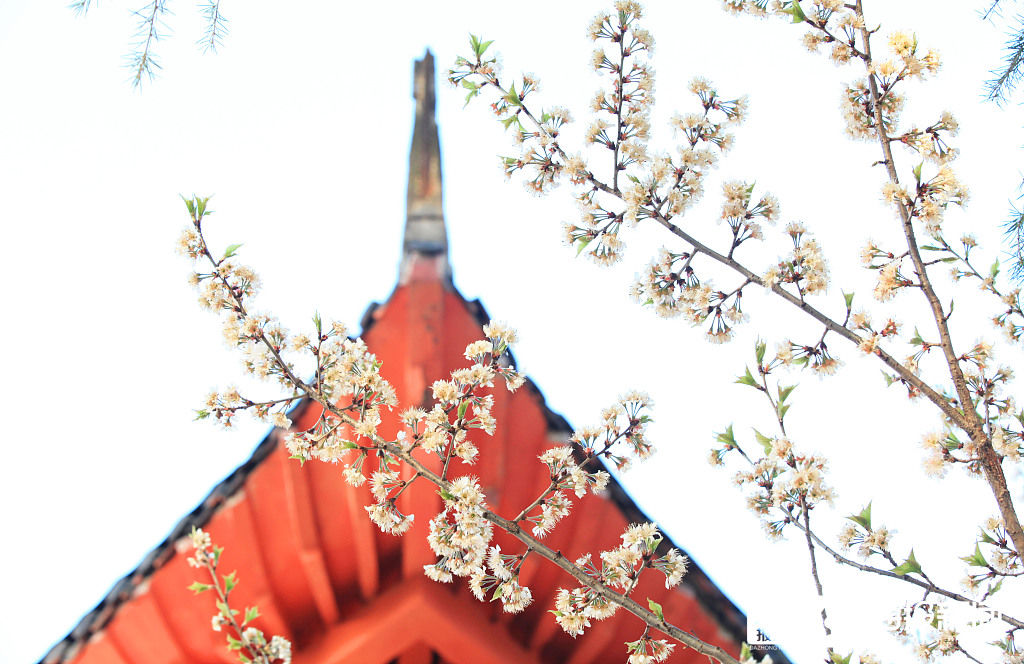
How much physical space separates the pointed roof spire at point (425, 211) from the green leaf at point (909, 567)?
112 cm

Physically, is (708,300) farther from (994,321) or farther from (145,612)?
(145,612)

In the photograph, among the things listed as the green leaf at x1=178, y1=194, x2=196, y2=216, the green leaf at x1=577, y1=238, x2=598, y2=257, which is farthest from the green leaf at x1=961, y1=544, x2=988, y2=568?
the green leaf at x1=178, y1=194, x2=196, y2=216

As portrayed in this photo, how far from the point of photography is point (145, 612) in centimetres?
170

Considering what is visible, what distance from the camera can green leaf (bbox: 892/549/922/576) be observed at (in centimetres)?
171

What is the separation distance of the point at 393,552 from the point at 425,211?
2.56ft

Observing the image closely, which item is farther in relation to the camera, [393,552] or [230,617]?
[393,552]

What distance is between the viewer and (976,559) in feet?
5.94

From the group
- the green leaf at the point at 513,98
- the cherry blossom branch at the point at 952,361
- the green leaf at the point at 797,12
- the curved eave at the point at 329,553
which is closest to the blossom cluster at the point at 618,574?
the curved eave at the point at 329,553

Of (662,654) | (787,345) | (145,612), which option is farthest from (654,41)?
(145,612)

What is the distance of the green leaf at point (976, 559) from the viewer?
180 cm

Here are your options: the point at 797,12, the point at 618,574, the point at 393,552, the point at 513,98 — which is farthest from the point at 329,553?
the point at 797,12

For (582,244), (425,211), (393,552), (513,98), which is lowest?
(393,552)

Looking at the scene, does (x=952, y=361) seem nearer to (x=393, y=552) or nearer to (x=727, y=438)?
(x=727, y=438)

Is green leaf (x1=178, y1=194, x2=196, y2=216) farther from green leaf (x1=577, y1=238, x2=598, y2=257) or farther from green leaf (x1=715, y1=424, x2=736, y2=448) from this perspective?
green leaf (x1=715, y1=424, x2=736, y2=448)
